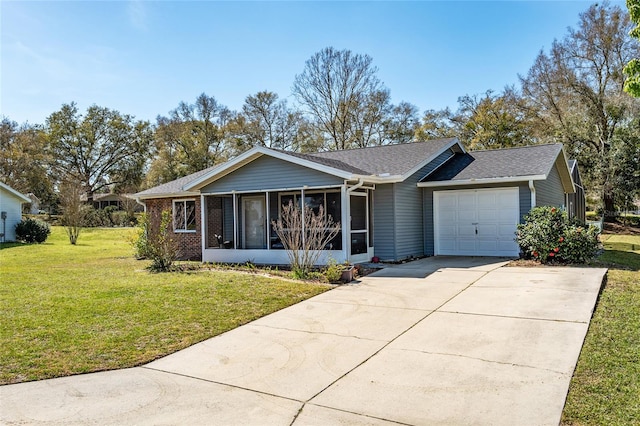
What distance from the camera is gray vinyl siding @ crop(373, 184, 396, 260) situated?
12.8 m

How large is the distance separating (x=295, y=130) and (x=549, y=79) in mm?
19162

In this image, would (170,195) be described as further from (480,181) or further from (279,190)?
(480,181)

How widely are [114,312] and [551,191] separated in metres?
15.1

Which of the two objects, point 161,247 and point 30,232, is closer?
point 161,247

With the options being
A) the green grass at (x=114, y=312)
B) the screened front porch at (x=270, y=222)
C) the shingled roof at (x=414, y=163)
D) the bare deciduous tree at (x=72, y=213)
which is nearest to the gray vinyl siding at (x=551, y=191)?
the shingled roof at (x=414, y=163)

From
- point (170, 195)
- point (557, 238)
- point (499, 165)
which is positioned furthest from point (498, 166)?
point (170, 195)

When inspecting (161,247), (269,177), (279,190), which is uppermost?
(269,177)

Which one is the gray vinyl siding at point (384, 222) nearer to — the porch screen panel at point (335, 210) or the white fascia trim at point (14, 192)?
the porch screen panel at point (335, 210)

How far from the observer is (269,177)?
13.1m

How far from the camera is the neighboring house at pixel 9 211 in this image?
74.9ft

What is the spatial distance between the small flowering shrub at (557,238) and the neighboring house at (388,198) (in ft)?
4.30

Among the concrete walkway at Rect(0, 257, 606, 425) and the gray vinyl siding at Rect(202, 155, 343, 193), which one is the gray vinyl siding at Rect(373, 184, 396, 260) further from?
the concrete walkway at Rect(0, 257, 606, 425)

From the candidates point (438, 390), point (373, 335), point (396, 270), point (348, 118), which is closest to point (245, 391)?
point (438, 390)

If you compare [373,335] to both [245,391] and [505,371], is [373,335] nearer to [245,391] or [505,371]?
[505,371]
